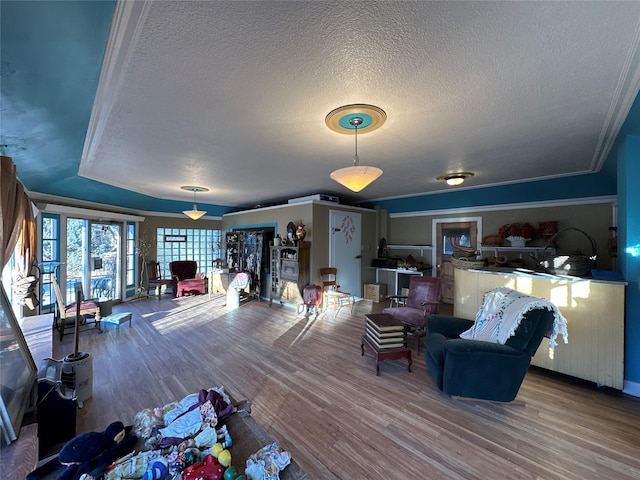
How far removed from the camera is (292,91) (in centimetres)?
188

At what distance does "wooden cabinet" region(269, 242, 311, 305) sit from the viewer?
536 cm

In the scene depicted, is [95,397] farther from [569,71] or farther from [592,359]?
[592,359]

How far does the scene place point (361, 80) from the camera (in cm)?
175

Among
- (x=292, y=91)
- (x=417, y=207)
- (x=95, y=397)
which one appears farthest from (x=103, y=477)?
(x=417, y=207)

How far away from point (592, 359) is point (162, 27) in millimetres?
4448

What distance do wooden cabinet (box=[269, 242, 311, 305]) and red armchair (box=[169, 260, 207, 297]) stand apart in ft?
7.40

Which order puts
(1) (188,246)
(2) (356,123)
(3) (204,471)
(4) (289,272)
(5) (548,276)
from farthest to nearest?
(1) (188,246)
(4) (289,272)
(5) (548,276)
(2) (356,123)
(3) (204,471)

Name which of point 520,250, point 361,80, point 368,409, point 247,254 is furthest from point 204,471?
point 247,254

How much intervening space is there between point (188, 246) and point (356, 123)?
23.7ft

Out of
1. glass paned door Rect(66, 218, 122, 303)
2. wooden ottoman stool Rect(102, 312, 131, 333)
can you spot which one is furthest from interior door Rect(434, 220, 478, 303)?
glass paned door Rect(66, 218, 122, 303)

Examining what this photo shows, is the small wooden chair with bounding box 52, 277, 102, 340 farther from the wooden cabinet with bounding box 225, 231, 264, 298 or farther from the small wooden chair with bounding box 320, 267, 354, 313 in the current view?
the small wooden chair with bounding box 320, 267, 354, 313

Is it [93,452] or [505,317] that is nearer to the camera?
[93,452]

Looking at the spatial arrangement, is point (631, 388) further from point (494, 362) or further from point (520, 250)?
point (520, 250)

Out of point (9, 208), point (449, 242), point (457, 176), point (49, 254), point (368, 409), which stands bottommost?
point (368, 409)
